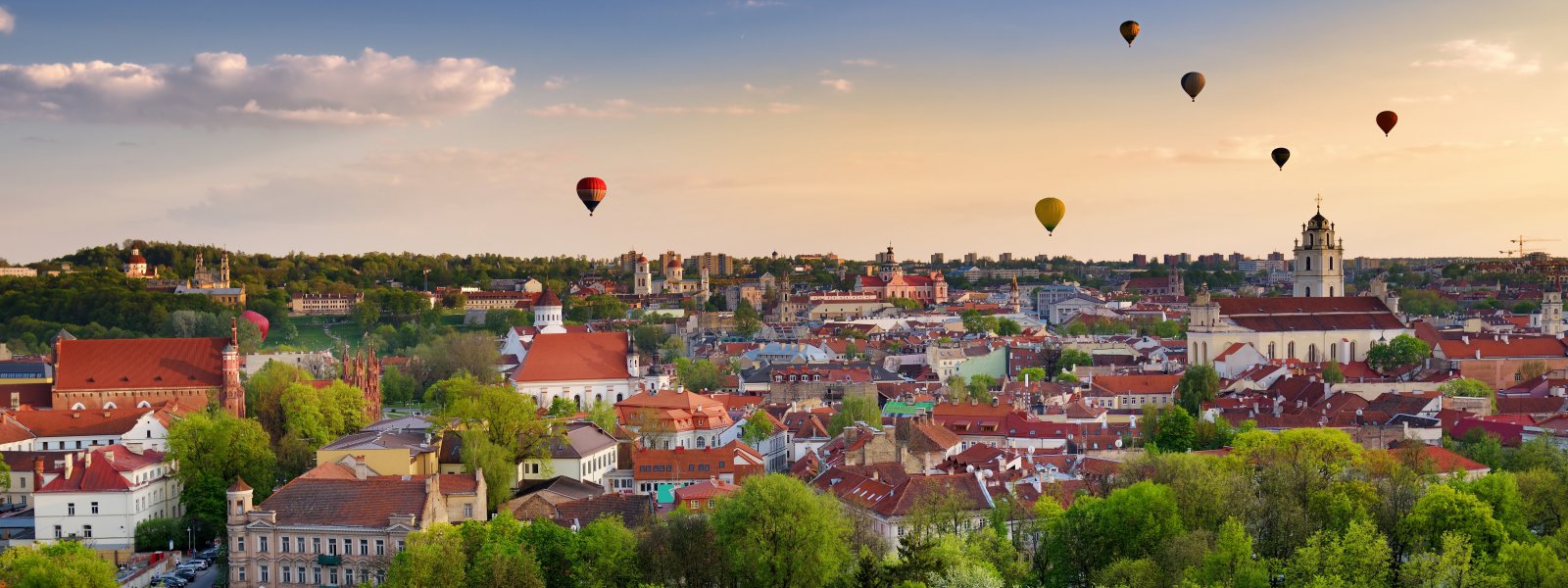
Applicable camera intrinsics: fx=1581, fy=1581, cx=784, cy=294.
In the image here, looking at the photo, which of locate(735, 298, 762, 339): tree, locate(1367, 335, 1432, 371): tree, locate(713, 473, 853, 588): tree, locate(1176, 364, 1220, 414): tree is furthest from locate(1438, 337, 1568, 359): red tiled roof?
locate(713, 473, 853, 588): tree

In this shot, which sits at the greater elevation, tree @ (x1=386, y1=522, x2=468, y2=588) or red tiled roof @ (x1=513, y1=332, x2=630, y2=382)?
red tiled roof @ (x1=513, y1=332, x2=630, y2=382)

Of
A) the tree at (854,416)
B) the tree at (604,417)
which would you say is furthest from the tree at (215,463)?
the tree at (854,416)

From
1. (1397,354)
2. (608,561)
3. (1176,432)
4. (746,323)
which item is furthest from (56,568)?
(746,323)

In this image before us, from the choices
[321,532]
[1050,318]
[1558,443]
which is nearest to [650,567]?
[321,532]

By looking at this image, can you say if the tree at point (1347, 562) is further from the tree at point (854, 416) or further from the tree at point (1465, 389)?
the tree at point (1465, 389)

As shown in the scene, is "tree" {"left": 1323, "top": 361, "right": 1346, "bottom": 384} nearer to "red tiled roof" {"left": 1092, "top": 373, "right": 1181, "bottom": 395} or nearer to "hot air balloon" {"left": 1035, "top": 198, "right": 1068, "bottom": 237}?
"red tiled roof" {"left": 1092, "top": 373, "right": 1181, "bottom": 395}

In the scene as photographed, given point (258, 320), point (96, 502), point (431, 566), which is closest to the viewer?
point (431, 566)

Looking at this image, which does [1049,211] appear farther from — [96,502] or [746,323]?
[746,323]
